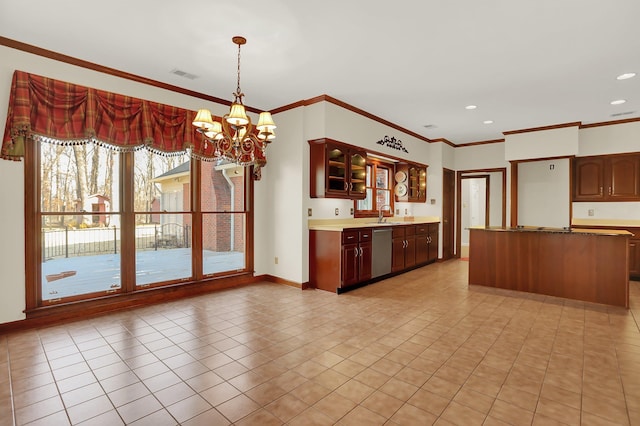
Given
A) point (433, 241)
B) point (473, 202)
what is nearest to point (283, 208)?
point (433, 241)

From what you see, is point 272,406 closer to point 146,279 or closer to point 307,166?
point 146,279

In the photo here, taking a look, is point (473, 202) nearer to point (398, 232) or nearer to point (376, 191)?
point (376, 191)

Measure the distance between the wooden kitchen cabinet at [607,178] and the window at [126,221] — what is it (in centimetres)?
652

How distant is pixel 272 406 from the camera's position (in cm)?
209

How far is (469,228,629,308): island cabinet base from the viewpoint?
164 inches

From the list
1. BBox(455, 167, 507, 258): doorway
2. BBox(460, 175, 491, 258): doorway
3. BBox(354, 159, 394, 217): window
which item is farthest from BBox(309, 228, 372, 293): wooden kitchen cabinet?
BBox(460, 175, 491, 258): doorway

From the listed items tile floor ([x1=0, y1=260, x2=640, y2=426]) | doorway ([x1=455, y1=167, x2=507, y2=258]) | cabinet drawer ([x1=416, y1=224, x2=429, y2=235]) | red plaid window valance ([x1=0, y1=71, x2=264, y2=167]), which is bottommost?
tile floor ([x1=0, y1=260, x2=640, y2=426])

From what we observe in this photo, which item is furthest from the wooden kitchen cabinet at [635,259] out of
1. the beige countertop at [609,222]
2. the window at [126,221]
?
the window at [126,221]

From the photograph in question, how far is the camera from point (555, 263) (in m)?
4.57

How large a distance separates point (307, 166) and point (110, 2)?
3021 millimetres

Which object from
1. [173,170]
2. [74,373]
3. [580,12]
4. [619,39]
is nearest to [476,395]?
[74,373]

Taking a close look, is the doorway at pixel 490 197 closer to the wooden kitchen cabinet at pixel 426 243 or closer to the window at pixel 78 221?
the wooden kitchen cabinet at pixel 426 243

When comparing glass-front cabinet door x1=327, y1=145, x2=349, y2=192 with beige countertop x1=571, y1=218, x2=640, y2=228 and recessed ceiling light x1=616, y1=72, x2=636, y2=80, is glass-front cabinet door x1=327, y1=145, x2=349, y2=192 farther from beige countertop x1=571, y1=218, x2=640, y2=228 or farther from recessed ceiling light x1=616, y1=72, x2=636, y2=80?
beige countertop x1=571, y1=218, x2=640, y2=228

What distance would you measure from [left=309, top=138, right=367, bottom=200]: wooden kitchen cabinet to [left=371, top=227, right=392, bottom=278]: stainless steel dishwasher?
2.46 feet
